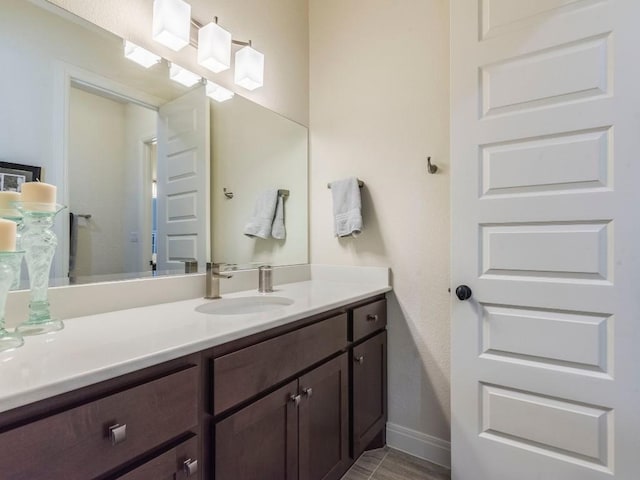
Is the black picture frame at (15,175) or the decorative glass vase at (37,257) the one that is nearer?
the decorative glass vase at (37,257)

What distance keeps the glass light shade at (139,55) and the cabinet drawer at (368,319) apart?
1332 mm

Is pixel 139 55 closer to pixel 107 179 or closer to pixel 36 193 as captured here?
pixel 107 179

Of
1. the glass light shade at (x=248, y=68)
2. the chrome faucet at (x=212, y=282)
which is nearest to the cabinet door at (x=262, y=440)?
the chrome faucet at (x=212, y=282)

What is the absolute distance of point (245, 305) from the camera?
4.93ft

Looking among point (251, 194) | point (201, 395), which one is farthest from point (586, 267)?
point (251, 194)

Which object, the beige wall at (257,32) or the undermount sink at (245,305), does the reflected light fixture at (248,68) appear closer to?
the beige wall at (257,32)

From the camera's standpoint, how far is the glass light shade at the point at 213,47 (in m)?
1.48

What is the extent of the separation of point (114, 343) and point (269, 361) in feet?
1.41

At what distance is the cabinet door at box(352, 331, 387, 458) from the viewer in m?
1.52

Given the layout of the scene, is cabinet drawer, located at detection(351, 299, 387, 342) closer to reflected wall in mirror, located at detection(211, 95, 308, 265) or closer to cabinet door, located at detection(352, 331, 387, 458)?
cabinet door, located at detection(352, 331, 387, 458)

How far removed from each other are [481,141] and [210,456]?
58.4 inches

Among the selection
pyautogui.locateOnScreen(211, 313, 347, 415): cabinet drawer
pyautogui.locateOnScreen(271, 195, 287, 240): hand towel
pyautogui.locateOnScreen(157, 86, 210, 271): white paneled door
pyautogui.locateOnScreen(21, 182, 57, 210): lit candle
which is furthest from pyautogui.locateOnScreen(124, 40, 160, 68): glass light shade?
pyautogui.locateOnScreen(211, 313, 347, 415): cabinet drawer

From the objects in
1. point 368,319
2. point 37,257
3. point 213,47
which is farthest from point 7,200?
point 368,319

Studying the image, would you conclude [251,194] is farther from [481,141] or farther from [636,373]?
[636,373]
